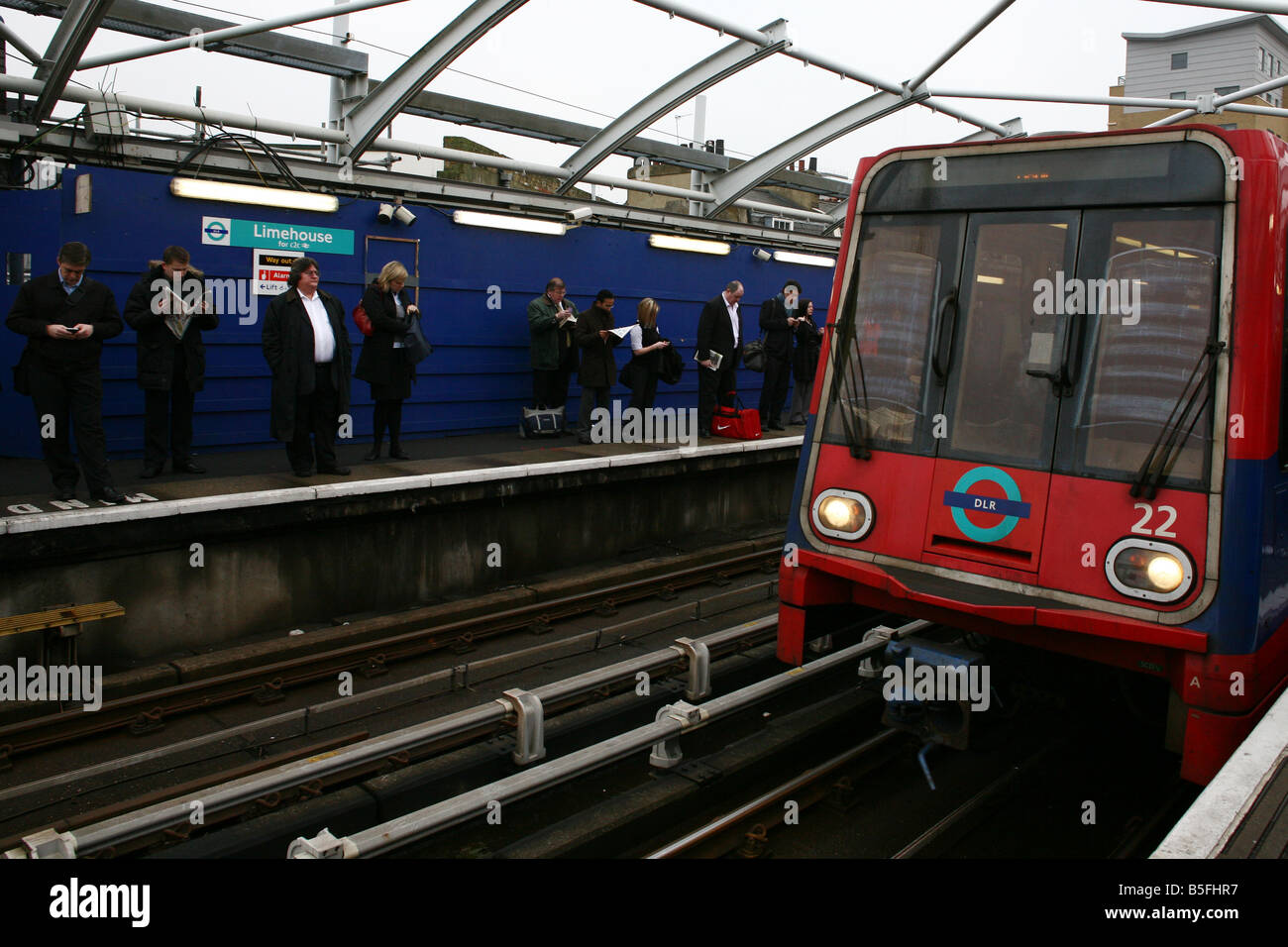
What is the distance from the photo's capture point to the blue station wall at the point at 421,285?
29.4 ft

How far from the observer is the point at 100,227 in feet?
29.2

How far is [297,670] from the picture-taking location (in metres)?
7.05

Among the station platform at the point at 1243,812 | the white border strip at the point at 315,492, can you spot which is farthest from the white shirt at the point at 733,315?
the station platform at the point at 1243,812

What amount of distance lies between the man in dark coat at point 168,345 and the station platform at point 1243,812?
7.48m

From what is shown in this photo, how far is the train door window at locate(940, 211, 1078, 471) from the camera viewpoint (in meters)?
5.02

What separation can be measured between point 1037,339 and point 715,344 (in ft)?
Answer: 24.3

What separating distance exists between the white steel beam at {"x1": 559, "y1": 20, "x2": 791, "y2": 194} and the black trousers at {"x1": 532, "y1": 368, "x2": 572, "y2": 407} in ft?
7.62

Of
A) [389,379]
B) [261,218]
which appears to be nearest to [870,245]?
[389,379]

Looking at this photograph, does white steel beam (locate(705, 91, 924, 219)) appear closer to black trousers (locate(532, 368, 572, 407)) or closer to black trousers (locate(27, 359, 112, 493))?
black trousers (locate(532, 368, 572, 407))

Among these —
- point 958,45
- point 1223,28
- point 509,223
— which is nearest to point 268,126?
point 509,223

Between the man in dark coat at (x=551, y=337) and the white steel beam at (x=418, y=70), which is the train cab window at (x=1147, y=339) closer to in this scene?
the white steel beam at (x=418, y=70)

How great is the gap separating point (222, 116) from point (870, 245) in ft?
22.7

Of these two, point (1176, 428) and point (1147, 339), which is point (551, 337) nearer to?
point (1147, 339)

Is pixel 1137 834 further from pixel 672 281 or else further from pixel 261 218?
pixel 672 281
